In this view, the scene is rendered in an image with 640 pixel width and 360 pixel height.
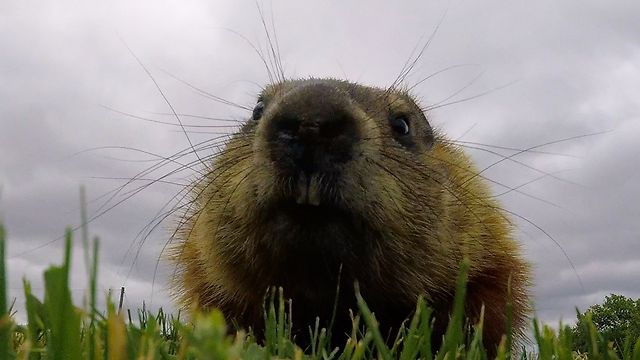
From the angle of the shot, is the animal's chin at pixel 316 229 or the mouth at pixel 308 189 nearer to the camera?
the mouth at pixel 308 189

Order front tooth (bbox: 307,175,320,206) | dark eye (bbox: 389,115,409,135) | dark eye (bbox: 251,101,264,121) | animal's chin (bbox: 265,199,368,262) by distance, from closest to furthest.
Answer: front tooth (bbox: 307,175,320,206) → animal's chin (bbox: 265,199,368,262) → dark eye (bbox: 389,115,409,135) → dark eye (bbox: 251,101,264,121)

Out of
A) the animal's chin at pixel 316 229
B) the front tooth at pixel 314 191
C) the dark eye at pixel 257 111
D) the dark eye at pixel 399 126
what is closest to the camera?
the front tooth at pixel 314 191

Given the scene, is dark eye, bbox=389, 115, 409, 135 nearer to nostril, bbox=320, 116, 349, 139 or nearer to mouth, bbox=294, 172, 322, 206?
nostril, bbox=320, 116, 349, 139

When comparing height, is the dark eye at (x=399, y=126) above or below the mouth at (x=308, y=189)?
above

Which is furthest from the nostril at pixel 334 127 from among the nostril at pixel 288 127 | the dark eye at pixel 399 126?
the dark eye at pixel 399 126

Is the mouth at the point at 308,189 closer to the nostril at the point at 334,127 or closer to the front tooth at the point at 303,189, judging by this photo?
the front tooth at the point at 303,189

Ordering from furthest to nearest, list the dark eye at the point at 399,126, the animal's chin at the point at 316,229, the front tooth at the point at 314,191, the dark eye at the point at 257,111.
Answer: the dark eye at the point at 257,111, the dark eye at the point at 399,126, the animal's chin at the point at 316,229, the front tooth at the point at 314,191

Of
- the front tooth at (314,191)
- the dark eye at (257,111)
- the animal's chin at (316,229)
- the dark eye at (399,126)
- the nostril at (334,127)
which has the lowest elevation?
the animal's chin at (316,229)

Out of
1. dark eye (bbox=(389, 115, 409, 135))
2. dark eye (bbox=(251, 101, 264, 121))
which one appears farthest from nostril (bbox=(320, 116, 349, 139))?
dark eye (bbox=(251, 101, 264, 121))

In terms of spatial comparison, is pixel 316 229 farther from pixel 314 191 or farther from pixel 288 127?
pixel 288 127
